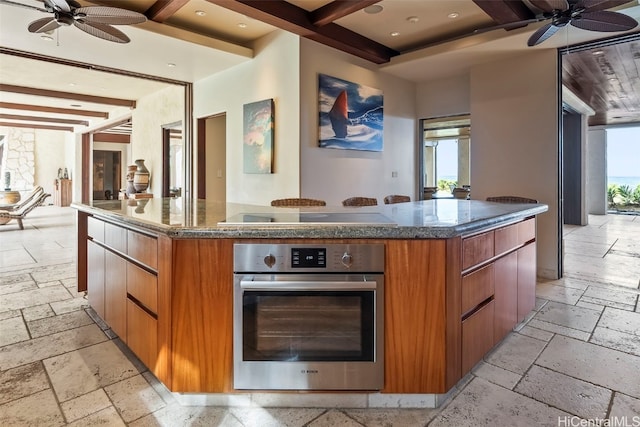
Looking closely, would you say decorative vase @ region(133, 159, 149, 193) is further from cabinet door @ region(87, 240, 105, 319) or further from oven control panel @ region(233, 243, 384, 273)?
oven control panel @ region(233, 243, 384, 273)

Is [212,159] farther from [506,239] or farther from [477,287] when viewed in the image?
[477,287]

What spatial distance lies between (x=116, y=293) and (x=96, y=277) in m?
0.55

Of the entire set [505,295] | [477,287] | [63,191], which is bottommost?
[505,295]

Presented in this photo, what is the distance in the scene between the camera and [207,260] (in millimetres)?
1727

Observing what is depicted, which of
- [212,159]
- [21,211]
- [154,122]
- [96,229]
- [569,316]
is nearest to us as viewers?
[96,229]

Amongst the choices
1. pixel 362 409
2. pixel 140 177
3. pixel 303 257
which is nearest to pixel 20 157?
pixel 140 177

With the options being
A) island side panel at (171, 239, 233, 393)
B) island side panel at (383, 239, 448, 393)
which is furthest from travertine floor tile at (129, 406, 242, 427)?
island side panel at (383, 239, 448, 393)

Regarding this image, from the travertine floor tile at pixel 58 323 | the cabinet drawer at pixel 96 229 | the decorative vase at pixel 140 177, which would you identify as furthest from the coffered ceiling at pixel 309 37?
the travertine floor tile at pixel 58 323

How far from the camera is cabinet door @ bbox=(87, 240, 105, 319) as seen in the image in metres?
2.68

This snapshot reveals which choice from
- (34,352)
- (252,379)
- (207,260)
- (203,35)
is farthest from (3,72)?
(252,379)

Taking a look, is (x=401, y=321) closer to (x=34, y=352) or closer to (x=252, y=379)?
(x=252, y=379)

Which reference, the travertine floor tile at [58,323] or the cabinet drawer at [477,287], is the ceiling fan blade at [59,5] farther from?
the cabinet drawer at [477,287]

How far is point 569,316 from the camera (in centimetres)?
308

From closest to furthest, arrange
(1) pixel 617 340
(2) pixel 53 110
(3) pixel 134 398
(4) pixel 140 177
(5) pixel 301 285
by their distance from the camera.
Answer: (5) pixel 301 285 → (3) pixel 134 398 → (1) pixel 617 340 → (4) pixel 140 177 → (2) pixel 53 110
